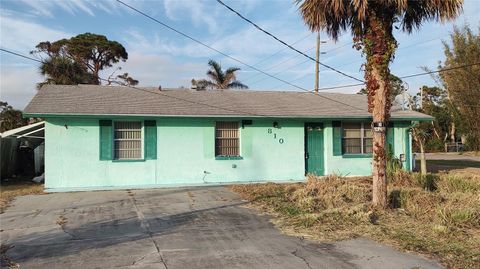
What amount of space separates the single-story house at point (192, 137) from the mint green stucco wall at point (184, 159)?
3 centimetres

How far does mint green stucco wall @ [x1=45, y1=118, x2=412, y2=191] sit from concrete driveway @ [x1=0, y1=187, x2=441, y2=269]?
2.87 m

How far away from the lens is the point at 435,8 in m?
11.0

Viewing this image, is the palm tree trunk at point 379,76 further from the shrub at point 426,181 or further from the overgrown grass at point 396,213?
the shrub at point 426,181

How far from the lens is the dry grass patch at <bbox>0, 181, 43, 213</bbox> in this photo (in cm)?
1325

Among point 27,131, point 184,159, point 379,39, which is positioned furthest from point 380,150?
point 27,131

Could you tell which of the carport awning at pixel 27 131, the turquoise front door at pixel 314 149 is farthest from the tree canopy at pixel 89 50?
the turquoise front door at pixel 314 149

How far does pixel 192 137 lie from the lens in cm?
1694

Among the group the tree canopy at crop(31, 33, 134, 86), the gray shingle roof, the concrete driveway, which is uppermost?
the tree canopy at crop(31, 33, 134, 86)

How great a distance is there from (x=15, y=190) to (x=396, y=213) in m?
12.3

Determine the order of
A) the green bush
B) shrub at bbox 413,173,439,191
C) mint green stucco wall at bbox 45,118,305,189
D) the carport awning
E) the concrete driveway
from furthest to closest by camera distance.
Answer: the green bush
the carport awning
mint green stucco wall at bbox 45,118,305,189
shrub at bbox 413,173,439,191
the concrete driveway

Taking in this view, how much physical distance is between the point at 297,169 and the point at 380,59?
7.82 m

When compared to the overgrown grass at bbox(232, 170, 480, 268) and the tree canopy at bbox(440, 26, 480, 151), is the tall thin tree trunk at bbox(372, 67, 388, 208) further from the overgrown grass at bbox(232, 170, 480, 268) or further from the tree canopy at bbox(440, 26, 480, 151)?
the tree canopy at bbox(440, 26, 480, 151)

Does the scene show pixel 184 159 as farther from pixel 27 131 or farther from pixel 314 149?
pixel 27 131

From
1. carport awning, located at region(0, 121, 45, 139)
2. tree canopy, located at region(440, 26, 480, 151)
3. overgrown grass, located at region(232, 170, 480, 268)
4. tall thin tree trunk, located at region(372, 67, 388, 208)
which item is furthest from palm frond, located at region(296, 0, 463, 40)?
tree canopy, located at region(440, 26, 480, 151)
